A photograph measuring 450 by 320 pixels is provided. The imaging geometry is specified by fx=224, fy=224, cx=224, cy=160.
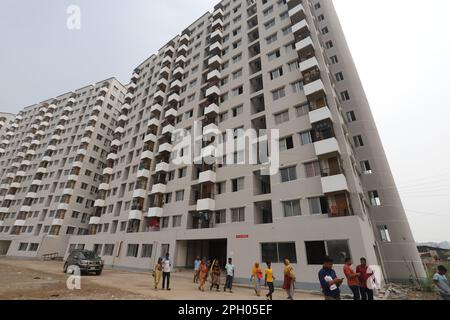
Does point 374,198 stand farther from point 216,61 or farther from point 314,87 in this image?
point 216,61

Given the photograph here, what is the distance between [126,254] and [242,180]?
2032 centimetres

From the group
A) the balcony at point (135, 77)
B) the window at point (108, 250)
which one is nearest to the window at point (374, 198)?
the window at point (108, 250)

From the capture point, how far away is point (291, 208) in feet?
69.1

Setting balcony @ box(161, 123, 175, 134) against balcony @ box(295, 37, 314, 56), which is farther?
balcony @ box(161, 123, 175, 134)

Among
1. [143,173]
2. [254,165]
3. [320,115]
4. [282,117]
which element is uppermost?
[282,117]

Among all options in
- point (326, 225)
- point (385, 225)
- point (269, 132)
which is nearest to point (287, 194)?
point (326, 225)

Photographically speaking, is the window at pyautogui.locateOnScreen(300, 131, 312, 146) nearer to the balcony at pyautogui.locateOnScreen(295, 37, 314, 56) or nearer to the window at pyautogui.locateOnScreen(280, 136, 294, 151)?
the window at pyautogui.locateOnScreen(280, 136, 294, 151)

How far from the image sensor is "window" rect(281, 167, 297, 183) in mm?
22031

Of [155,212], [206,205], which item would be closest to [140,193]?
[155,212]

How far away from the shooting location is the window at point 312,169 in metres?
20.8

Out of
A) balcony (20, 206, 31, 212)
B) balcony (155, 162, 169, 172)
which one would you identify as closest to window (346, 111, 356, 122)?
balcony (155, 162, 169, 172)

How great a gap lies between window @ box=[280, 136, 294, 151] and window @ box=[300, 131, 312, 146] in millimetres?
1059

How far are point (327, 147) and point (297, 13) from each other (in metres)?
19.9
